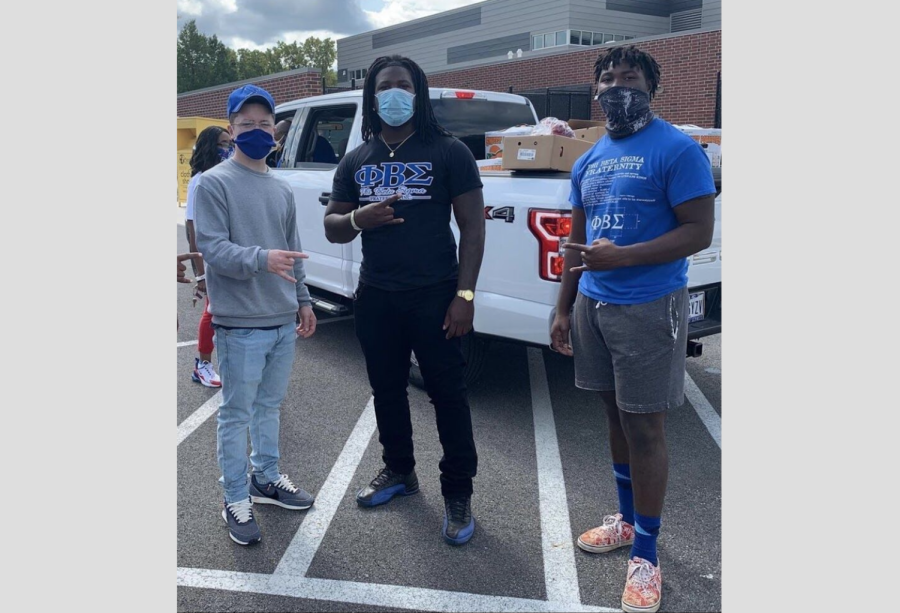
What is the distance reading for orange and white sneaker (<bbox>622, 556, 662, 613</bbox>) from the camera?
2.60 metres

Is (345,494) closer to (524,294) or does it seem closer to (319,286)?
A: (524,294)

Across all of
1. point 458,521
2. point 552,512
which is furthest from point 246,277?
point 552,512

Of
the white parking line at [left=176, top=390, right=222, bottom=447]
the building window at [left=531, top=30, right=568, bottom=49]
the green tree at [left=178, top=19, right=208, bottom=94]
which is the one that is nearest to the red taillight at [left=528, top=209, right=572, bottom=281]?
the white parking line at [left=176, top=390, right=222, bottom=447]

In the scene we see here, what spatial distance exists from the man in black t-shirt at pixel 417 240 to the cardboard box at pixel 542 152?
952 mm

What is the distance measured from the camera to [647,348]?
8.36 feet

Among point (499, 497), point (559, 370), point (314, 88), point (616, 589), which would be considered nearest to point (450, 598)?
point (616, 589)

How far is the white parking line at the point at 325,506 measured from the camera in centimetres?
294

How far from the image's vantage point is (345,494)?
3562 mm

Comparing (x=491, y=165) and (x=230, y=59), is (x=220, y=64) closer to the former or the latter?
(x=230, y=59)

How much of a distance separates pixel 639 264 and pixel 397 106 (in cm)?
125

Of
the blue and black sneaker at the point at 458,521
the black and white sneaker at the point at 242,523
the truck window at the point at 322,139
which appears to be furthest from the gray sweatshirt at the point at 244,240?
the truck window at the point at 322,139

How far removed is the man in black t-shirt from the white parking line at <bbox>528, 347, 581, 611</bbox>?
1.27ft

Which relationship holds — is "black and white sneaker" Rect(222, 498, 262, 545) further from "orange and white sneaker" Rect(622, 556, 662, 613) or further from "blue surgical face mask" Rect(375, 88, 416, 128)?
"blue surgical face mask" Rect(375, 88, 416, 128)

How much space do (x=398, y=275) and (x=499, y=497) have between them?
1.28 meters
